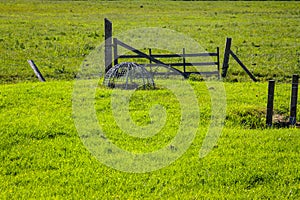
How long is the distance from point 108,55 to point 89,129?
632 cm

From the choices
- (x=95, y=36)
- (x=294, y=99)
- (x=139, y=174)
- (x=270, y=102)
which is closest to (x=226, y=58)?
(x=294, y=99)

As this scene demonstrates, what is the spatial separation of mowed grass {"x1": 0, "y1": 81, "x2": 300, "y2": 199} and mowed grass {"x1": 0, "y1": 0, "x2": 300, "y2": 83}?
813 cm

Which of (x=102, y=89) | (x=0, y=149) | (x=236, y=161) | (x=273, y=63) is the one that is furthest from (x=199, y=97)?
(x=273, y=63)

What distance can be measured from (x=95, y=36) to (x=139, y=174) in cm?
2550

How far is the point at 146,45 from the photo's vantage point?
28.6 metres

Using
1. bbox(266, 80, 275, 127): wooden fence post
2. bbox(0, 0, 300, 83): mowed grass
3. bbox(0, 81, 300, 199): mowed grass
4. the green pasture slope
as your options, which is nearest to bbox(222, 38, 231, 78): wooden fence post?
the green pasture slope

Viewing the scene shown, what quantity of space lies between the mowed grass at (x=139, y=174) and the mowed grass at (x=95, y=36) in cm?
813

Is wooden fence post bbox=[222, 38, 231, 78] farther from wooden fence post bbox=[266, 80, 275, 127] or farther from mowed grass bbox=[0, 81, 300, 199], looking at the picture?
wooden fence post bbox=[266, 80, 275, 127]

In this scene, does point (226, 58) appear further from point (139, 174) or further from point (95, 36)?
point (95, 36)

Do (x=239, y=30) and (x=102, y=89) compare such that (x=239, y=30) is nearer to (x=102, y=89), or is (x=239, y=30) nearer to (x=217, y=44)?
(x=217, y=44)

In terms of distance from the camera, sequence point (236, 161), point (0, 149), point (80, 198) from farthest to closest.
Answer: point (0, 149)
point (236, 161)
point (80, 198)

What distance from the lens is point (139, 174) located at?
26.1 feet

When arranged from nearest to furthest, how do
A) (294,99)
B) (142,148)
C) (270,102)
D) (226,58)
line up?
1. (142,148)
2. (270,102)
3. (294,99)
4. (226,58)

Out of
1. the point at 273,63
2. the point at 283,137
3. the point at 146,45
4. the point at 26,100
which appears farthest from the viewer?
the point at 146,45
